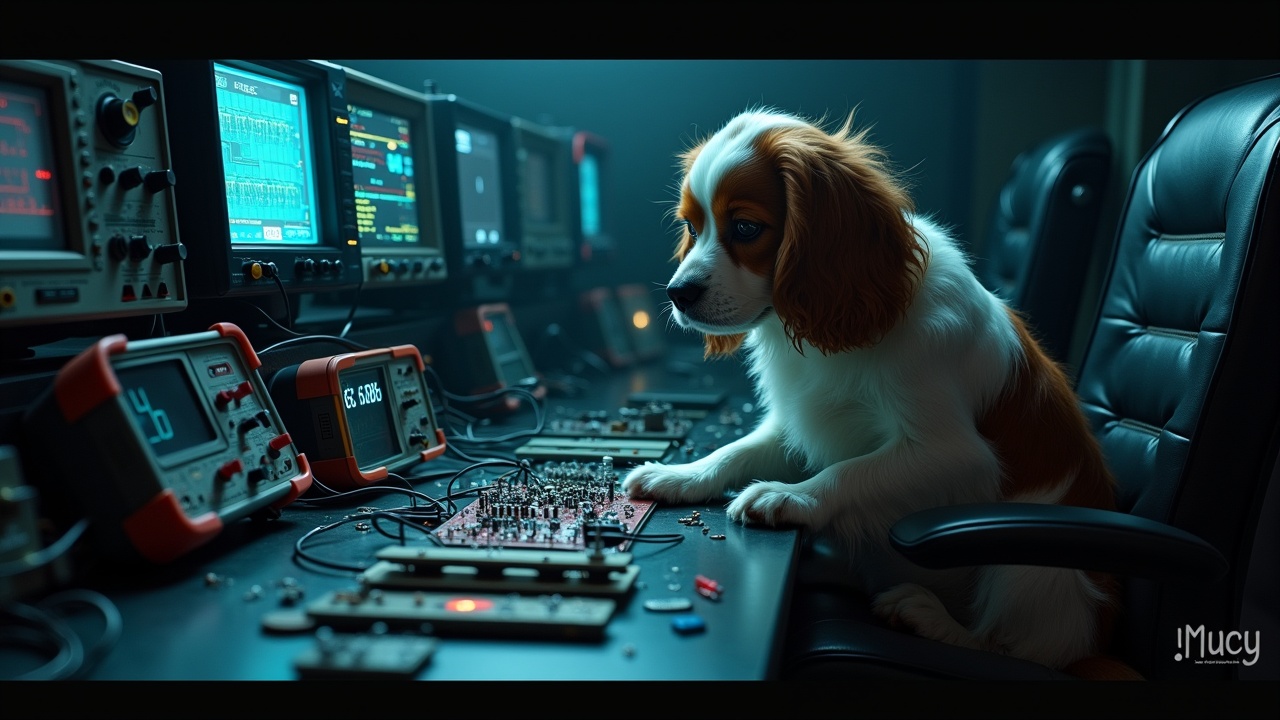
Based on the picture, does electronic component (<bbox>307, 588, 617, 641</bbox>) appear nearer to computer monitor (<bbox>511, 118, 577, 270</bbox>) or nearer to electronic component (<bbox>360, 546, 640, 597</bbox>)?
electronic component (<bbox>360, 546, 640, 597</bbox>)

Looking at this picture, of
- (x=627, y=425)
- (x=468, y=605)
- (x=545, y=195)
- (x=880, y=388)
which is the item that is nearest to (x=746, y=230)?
(x=880, y=388)

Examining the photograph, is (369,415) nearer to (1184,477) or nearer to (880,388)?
(880,388)

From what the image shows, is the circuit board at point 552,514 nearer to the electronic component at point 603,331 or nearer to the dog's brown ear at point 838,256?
the dog's brown ear at point 838,256

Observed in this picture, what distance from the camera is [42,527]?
88cm

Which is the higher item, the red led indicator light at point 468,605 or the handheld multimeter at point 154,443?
the handheld multimeter at point 154,443

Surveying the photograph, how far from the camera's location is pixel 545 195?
2.90 meters

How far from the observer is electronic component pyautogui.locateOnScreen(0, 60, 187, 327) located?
0.94 m

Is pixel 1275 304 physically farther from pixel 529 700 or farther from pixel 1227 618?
pixel 529 700

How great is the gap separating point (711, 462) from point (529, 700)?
0.68 m

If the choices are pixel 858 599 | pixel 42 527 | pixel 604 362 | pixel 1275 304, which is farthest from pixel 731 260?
pixel 604 362

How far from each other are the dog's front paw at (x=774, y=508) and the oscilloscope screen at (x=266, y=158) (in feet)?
2.96

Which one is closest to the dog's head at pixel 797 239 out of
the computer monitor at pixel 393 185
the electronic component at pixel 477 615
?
the electronic component at pixel 477 615

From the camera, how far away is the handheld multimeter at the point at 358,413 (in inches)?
50.4

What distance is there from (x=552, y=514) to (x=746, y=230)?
1.81 ft
